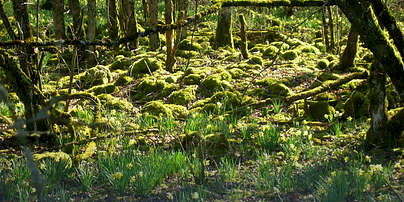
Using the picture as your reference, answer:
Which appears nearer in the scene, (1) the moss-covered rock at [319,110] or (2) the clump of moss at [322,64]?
(1) the moss-covered rock at [319,110]

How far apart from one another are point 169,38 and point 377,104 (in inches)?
184

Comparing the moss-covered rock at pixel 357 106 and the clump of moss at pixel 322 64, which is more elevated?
the clump of moss at pixel 322 64

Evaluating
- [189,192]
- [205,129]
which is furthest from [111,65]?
[189,192]

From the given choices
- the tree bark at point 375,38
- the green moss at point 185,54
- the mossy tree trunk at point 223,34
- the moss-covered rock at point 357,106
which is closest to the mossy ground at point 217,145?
the moss-covered rock at point 357,106

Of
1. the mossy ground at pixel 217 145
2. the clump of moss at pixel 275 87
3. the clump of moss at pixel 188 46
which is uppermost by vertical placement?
the clump of moss at pixel 188 46

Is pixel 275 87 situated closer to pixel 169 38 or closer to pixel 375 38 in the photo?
pixel 169 38

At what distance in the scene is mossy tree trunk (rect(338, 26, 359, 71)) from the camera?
7.57 metres

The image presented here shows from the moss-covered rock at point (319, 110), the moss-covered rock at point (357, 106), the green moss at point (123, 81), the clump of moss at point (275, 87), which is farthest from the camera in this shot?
the green moss at point (123, 81)

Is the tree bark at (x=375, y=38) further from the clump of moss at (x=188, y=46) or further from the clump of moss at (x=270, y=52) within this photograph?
the clump of moss at (x=188, y=46)

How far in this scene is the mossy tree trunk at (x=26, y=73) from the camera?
4.74m

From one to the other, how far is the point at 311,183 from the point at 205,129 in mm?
1818

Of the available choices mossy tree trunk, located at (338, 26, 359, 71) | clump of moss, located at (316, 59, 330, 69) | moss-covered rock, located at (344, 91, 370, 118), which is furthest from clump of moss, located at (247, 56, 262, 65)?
moss-covered rock, located at (344, 91, 370, 118)

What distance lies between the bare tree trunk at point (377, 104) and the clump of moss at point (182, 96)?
10.7ft

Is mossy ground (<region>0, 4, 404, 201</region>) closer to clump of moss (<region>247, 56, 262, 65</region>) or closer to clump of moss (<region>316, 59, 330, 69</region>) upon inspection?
clump of moss (<region>316, 59, 330, 69</region>)
